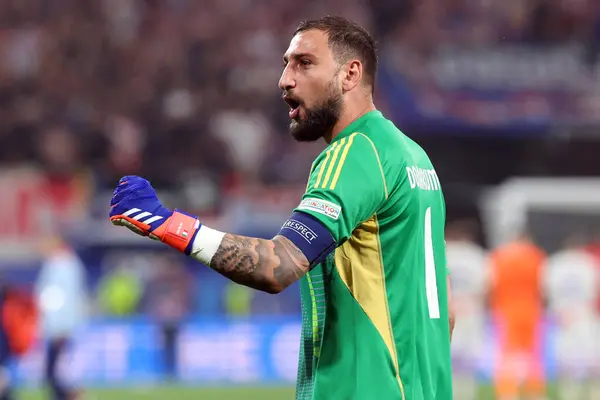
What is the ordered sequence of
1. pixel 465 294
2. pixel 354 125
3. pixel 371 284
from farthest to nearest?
1. pixel 465 294
2. pixel 354 125
3. pixel 371 284

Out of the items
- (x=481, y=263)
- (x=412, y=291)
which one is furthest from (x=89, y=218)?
(x=412, y=291)

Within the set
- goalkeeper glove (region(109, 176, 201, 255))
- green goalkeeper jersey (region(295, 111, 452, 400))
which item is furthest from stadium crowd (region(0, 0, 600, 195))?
goalkeeper glove (region(109, 176, 201, 255))

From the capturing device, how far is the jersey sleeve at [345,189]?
3172mm

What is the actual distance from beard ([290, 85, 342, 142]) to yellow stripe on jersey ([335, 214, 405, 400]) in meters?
0.38

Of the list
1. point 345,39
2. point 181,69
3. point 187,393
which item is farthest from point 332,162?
point 181,69

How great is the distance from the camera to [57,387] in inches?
479

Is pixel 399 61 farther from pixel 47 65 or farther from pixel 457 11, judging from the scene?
pixel 47 65

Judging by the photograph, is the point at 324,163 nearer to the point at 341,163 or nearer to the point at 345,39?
the point at 341,163

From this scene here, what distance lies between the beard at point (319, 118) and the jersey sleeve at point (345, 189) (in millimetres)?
213

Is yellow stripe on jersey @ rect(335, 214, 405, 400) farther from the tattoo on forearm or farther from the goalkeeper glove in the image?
the goalkeeper glove

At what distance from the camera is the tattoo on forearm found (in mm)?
3115

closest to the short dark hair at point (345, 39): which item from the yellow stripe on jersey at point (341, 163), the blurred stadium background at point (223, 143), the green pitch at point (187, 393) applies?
the yellow stripe on jersey at point (341, 163)

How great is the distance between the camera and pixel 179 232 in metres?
3.15

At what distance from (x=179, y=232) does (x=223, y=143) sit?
16.3m
